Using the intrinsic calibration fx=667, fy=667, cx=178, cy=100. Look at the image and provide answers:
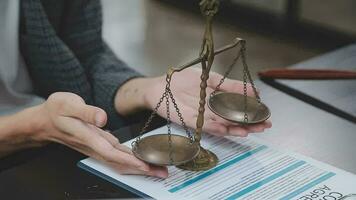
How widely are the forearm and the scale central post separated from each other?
10.1 inches

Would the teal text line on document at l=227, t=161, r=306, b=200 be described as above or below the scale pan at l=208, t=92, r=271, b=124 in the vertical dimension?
below

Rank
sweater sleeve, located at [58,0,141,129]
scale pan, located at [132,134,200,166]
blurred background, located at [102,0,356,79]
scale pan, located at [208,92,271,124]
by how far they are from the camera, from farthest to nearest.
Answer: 1. blurred background, located at [102,0,356,79]
2. sweater sleeve, located at [58,0,141,129]
3. scale pan, located at [208,92,271,124]
4. scale pan, located at [132,134,200,166]

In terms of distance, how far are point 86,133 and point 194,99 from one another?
0.23 meters

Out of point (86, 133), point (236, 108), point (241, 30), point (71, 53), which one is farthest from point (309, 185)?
point (241, 30)

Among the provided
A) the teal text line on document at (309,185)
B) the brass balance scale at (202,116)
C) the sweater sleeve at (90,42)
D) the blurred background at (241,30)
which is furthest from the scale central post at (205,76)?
the blurred background at (241,30)

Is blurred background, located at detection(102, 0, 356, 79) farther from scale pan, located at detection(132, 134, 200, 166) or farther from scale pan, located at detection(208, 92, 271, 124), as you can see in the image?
scale pan, located at detection(132, 134, 200, 166)

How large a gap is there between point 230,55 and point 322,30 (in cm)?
69

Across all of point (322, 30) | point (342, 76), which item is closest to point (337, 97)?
point (342, 76)

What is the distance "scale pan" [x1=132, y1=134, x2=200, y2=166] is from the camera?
0.90 m

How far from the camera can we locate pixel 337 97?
132cm

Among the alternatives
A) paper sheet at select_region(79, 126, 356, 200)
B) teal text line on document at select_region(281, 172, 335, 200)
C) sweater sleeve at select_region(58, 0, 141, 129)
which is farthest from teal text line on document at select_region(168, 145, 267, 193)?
sweater sleeve at select_region(58, 0, 141, 129)

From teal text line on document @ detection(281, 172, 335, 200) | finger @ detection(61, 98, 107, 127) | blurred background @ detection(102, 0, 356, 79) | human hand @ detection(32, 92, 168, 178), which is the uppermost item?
finger @ detection(61, 98, 107, 127)

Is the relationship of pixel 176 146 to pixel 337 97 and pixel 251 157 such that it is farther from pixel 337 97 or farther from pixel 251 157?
pixel 337 97

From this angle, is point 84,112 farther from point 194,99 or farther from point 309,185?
point 309,185
